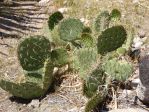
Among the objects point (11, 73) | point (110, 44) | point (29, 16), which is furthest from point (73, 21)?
point (29, 16)

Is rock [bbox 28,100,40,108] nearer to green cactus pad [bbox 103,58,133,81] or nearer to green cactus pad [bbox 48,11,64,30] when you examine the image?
green cactus pad [bbox 103,58,133,81]

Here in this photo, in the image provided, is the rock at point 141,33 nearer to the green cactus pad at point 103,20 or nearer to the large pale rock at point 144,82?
the green cactus pad at point 103,20

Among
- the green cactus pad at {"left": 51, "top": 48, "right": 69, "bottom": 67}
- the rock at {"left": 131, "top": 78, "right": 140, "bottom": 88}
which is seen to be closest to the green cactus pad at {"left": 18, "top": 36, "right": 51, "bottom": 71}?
the green cactus pad at {"left": 51, "top": 48, "right": 69, "bottom": 67}

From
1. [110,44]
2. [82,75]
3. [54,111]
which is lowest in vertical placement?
[54,111]

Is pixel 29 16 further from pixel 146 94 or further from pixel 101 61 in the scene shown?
pixel 146 94

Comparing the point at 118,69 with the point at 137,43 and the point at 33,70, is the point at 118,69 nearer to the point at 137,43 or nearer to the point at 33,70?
the point at 33,70

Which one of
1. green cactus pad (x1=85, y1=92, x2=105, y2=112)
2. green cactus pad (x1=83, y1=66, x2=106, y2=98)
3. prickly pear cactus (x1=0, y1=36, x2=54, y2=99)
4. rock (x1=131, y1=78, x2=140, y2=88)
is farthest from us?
rock (x1=131, y1=78, x2=140, y2=88)
